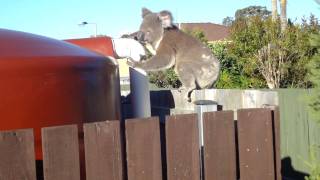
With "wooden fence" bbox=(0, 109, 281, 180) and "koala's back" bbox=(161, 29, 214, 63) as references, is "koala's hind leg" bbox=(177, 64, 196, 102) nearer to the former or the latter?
"koala's back" bbox=(161, 29, 214, 63)

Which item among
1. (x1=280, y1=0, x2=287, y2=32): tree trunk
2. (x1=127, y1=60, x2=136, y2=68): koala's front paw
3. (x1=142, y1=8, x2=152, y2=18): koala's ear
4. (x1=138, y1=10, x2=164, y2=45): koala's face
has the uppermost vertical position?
(x1=280, y1=0, x2=287, y2=32): tree trunk

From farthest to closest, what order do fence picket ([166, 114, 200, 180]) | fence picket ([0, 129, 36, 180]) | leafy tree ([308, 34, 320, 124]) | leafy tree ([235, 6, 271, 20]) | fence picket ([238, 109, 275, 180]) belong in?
leafy tree ([235, 6, 271, 20]) < leafy tree ([308, 34, 320, 124]) < fence picket ([238, 109, 275, 180]) < fence picket ([166, 114, 200, 180]) < fence picket ([0, 129, 36, 180])

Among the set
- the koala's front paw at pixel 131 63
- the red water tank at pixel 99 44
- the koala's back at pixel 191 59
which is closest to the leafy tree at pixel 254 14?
the koala's back at pixel 191 59

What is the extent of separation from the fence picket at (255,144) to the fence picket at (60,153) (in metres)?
1.18

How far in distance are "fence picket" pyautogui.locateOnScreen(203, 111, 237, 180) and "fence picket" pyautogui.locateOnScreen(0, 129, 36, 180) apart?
3.82 ft

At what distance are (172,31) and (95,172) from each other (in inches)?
205

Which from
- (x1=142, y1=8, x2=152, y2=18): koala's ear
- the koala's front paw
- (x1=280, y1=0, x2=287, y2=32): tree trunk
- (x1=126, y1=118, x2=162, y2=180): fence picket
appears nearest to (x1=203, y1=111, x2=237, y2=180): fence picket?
(x1=126, y1=118, x2=162, y2=180): fence picket

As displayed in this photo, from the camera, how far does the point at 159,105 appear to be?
28.2 ft

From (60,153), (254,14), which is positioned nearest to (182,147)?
(60,153)

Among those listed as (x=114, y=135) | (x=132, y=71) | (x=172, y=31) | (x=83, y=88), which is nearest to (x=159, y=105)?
(x=172, y=31)

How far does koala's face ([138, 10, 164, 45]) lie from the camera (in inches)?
306

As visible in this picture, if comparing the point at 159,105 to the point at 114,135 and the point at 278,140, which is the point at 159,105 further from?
the point at 114,135

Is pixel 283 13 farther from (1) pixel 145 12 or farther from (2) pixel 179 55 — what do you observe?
(1) pixel 145 12

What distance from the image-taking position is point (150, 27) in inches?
308
